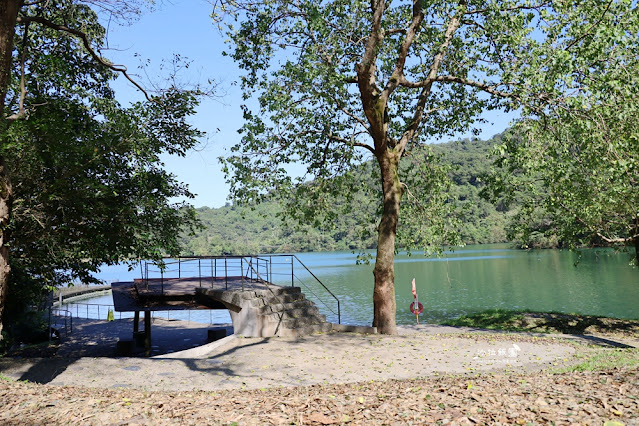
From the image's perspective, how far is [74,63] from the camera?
38.5 ft

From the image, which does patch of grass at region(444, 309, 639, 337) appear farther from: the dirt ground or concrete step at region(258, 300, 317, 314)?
concrete step at region(258, 300, 317, 314)

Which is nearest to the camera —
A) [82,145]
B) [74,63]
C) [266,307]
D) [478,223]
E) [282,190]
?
[82,145]

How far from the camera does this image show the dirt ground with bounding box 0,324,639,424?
4.51 meters

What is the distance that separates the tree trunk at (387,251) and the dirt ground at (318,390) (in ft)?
6.83

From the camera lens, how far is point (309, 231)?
7950 centimetres

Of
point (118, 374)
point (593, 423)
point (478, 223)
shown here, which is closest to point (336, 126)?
point (118, 374)

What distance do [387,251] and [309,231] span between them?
6668 centimetres

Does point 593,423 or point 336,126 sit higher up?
point 336,126

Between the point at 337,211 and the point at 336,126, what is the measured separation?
283cm

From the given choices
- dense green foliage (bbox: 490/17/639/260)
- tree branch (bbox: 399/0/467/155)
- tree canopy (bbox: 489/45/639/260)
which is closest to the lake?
tree canopy (bbox: 489/45/639/260)

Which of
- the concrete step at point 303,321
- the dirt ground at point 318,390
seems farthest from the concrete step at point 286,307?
the dirt ground at point 318,390

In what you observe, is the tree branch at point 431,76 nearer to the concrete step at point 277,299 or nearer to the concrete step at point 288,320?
the concrete step at point 277,299

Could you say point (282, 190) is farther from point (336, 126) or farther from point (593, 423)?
point (593, 423)

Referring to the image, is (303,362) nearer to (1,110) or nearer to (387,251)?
(387,251)
